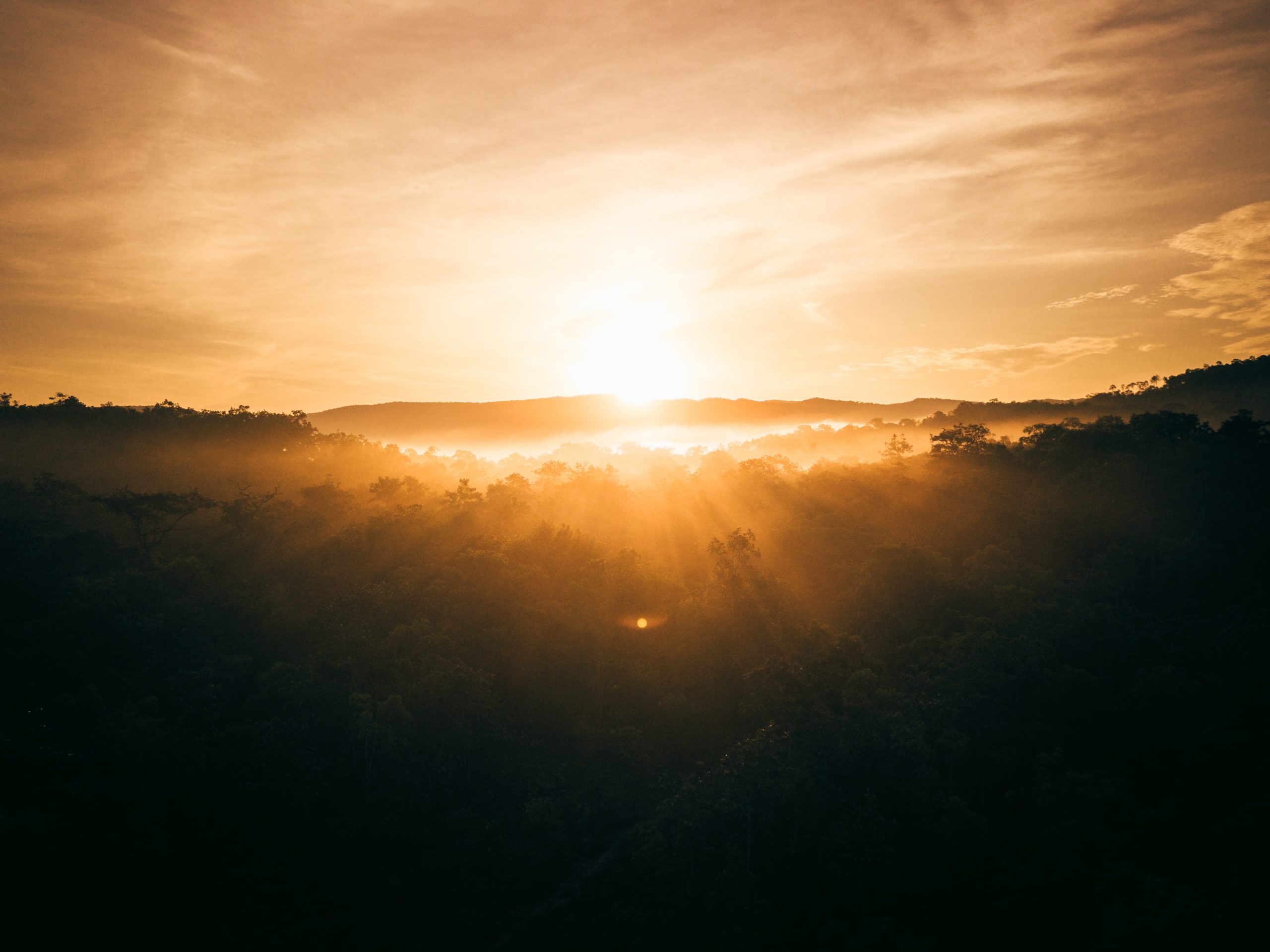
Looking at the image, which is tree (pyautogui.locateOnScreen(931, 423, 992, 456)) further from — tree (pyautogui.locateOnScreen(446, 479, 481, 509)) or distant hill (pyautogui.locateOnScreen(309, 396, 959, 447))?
distant hill (pyautogui.locateOnScreen(309, 396, 959, 447))

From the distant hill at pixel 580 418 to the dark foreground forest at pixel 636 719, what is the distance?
87158 mm

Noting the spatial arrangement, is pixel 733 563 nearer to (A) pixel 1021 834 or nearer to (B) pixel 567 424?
(A) pixel 1021 834

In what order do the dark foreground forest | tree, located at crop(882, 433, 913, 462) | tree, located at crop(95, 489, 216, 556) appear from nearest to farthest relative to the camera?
the dark foreground forest
tree, located at crop(95, 489, 216, 556)
tree, located at crop(882, 433, 913, 462)

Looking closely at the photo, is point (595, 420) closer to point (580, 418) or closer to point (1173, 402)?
point (580, 418)

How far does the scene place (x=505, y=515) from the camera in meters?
45.6

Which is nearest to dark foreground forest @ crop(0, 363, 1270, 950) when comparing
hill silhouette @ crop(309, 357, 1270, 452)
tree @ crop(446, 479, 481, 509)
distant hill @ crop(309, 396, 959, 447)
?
tree @ crop(446, 479, 481, 509)

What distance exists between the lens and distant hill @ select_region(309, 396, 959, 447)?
133 m

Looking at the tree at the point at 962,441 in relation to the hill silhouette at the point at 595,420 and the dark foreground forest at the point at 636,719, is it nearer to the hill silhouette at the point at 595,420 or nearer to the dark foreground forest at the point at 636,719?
the dark foreground forest at the point at 636,719

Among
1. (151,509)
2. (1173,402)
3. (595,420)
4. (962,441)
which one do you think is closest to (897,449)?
(962,441)

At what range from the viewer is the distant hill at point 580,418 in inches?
5236

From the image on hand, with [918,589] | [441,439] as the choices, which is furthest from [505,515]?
[441,439]

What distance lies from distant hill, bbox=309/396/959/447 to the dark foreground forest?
286 feet

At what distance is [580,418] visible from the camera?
139m

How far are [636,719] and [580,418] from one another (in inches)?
4358
